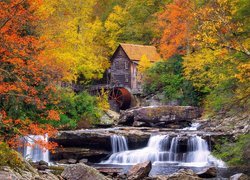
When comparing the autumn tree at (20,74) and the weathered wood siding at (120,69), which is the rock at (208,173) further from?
the weathered wood siding at (120,69)

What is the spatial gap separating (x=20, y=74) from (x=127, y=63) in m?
26.0

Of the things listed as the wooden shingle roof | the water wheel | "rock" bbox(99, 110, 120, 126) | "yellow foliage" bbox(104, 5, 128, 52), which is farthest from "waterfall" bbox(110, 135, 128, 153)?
"yellow foliage" bbox(104, 5, 128, 52)

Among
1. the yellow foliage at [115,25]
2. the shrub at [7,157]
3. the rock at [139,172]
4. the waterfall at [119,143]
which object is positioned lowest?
the rock at [139,172]

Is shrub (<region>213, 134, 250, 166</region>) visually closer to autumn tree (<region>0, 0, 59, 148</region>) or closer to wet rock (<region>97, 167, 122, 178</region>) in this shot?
wet rock (<region>97, 167, 122, 178</region>)

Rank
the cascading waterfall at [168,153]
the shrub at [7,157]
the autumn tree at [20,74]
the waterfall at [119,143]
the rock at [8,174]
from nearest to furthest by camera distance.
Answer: the rock at [8,174] → the shrub at [7,157] → the autumn tree at [20,74] → the cascading waterfall at [168,153] → the waterfall at [119,143]

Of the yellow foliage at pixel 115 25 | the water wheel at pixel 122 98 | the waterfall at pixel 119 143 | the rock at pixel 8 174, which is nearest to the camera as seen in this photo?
the rock at pixel 8 174

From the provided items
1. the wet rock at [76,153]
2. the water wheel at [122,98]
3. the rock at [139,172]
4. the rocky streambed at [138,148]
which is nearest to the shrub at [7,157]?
the rock at [139,172]

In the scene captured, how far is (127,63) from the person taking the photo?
41.3 m

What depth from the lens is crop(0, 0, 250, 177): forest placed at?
1251 cm

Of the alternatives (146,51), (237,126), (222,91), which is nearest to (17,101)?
(222,91)

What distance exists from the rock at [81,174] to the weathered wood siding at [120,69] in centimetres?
2908

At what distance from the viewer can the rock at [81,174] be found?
449 inches

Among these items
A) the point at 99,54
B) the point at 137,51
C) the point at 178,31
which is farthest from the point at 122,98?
the point at 178,31

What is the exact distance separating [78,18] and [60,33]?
784 cm
